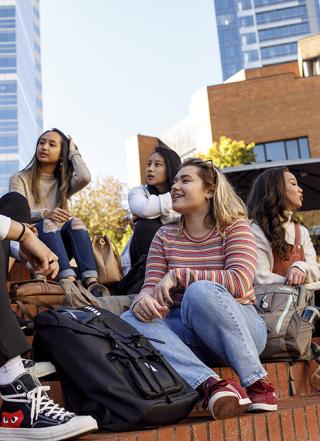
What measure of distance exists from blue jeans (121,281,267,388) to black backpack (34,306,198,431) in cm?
15

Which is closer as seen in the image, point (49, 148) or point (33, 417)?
point (33, 417)

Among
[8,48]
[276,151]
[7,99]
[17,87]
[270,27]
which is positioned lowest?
[276,151]

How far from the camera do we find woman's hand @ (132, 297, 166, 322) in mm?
2980

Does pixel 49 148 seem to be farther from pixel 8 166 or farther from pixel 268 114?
pixel 8 166

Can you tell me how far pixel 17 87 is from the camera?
11331cm

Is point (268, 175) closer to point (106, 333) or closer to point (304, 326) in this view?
point (304, 326)

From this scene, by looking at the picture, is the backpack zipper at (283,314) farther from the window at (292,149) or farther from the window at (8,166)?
the window at (8,166)

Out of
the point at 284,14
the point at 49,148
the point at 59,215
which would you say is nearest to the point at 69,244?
the point at 59,215

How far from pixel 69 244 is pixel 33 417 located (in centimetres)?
278

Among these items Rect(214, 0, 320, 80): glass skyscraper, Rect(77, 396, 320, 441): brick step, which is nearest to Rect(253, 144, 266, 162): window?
Rect(77, 396, 320, 441): brick step

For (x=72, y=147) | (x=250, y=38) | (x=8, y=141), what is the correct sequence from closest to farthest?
1. (x=72, y=147)
2. (x=8, y=141)
3. (x=250, y=38)

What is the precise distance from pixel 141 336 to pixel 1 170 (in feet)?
362

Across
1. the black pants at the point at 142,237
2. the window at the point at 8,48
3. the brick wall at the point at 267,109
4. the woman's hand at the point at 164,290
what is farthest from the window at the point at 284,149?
the window at the point at 8,48

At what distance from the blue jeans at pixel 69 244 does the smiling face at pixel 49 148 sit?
0.92m
